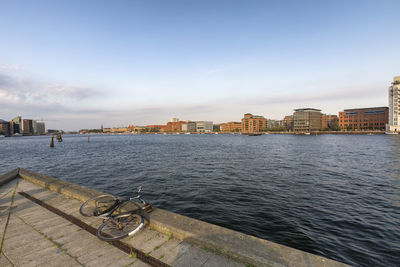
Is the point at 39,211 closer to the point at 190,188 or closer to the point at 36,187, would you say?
the point at 36,187

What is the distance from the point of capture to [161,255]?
4.61 meters

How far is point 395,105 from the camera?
14725 cm

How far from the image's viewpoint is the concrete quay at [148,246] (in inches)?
172

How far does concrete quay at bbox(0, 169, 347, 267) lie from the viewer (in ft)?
14.3

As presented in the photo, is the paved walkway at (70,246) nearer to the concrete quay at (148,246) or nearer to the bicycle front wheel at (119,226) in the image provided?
the concrete quay at (148,246)

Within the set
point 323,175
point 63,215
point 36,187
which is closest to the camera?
point 63,215

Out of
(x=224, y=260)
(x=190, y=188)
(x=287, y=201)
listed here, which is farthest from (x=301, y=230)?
(x=190, y=188)

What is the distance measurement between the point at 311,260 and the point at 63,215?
26.8ft

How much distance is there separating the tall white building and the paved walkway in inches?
8250

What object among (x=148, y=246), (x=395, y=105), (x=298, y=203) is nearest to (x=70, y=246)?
(x=148, y=246)

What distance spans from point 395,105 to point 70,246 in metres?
215

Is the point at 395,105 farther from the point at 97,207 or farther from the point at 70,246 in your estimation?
the point at 70,246

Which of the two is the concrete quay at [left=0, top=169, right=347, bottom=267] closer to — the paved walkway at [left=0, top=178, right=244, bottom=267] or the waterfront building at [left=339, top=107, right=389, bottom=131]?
the paved walkway at [left=0, top=178, right=244, bottom=267]

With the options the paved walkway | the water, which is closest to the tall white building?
the water
